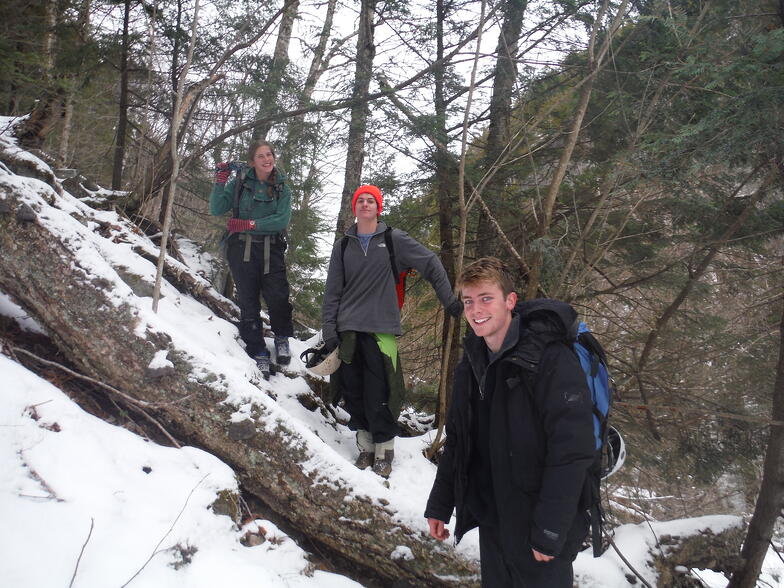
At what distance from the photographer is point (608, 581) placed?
3465 mm

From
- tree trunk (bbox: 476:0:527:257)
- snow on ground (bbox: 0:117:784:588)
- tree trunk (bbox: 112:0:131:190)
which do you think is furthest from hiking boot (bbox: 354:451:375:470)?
tree trunk (bbox: 112:0:131:190)

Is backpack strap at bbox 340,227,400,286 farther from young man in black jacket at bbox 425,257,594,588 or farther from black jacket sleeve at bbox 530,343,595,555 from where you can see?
black jacket sleeve at bbox 530,343,595,555

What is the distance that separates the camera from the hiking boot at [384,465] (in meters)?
4.14

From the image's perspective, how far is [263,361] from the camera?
5.18 meters

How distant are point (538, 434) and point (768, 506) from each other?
3714 millimetres

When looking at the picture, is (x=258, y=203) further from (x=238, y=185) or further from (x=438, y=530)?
(x=438, y=530)

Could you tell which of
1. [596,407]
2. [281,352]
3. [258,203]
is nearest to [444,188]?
[258,203]

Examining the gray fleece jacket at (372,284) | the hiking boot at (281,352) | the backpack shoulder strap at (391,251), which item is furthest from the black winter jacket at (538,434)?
the hiking boot at (281,352)

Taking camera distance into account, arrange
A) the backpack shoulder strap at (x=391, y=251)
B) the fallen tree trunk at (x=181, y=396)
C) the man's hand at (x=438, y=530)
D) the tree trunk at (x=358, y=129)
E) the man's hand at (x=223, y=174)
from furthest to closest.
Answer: the tree trunk at (x=358, y=129) < the man's hand at (x=223, y=174) < the backpack shoulder strap at (x=391, y=251) < the fallen tree trunk at (x=181, y=396) < the man's hand at (x=438, y=530)

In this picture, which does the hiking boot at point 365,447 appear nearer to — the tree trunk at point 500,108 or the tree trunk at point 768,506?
the tree trunk at point 500,108

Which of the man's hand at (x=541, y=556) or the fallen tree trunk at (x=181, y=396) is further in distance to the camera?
the fallen tree trunk at (x=181, y=396)

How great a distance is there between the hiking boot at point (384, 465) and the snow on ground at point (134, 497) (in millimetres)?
102

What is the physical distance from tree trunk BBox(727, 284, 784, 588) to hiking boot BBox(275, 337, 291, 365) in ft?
15.6

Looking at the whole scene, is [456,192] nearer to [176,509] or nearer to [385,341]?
[385,341]
